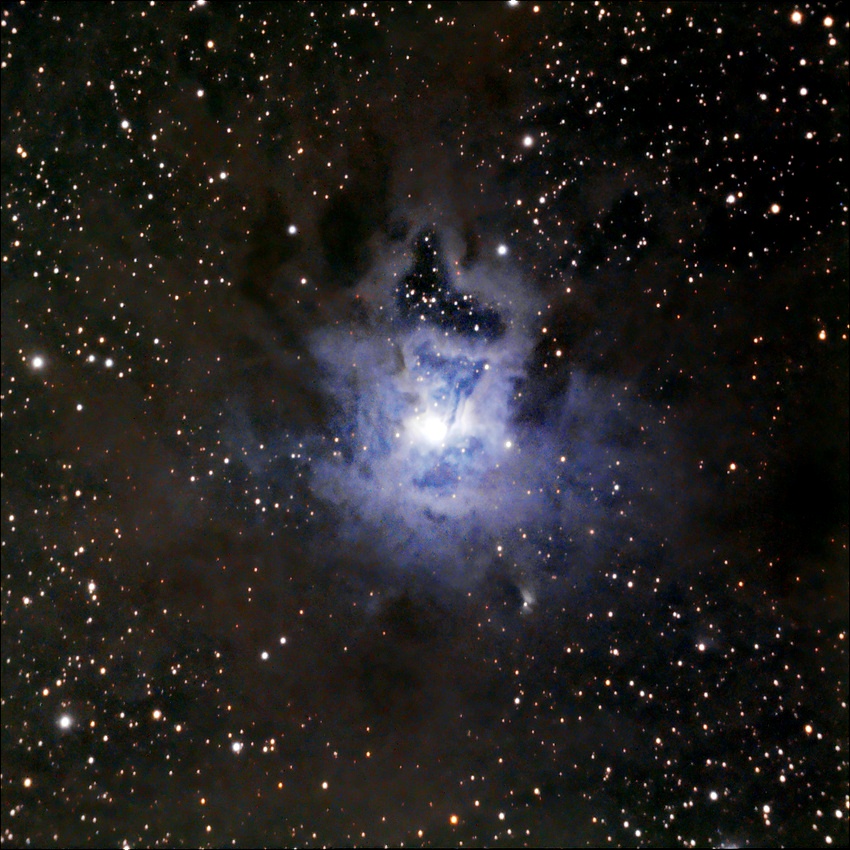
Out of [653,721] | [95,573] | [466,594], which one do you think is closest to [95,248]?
[95,573]

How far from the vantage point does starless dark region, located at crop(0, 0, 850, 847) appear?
38 cm

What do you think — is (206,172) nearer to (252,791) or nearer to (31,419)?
(31,419)

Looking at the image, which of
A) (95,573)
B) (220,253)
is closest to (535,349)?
(220,253)

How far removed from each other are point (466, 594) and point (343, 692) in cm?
11

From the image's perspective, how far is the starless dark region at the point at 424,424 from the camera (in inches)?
14.9

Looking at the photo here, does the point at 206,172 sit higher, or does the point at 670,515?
the point at 206,172

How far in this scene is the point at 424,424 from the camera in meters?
0.39

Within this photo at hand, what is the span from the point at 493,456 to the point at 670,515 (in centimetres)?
13

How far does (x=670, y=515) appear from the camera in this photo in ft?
1.25

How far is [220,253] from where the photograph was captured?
0.39m

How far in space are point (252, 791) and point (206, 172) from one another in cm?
44

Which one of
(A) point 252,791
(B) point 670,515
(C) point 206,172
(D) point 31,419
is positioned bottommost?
(A) point 252,791

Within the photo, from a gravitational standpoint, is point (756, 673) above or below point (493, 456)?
below

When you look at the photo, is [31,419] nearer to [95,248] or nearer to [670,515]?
[95,248]
